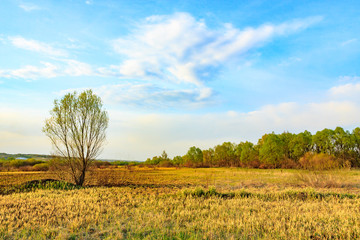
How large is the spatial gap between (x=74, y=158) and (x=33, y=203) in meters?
7.21

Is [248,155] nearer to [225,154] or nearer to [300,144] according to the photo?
[225,154]

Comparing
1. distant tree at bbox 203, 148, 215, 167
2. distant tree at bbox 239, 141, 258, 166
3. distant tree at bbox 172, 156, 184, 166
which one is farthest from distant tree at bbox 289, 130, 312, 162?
distant tree at bbox 172, 156, 184, 166

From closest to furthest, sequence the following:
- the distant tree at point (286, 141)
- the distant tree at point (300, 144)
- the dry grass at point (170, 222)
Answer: the dry grass at point (170, 222) → the distant tree at point (300, 144) → the distant tree at point (286, 141)

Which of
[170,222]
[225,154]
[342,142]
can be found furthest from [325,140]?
[170,222]

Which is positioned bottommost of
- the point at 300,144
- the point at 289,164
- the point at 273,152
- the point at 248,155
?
the point at 289,164

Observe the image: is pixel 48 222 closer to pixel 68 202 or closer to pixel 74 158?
pixel 68 202

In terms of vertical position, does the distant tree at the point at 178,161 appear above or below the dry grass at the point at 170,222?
A: below

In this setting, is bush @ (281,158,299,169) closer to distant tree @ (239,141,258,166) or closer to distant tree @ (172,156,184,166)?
distant tree @ (239,141,258,166)

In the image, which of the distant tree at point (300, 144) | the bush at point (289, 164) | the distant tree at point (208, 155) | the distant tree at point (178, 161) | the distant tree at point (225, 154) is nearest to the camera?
the bush at point (289, 164)

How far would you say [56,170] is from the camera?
17.3 metres

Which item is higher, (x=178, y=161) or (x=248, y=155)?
(x=248, y=155)

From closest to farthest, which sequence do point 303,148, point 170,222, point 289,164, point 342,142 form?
point 170,222 → point 289,164 → point 342,142 → point 303,148

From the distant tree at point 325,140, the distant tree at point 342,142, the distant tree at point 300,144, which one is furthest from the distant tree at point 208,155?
the distant tree at point 342,142

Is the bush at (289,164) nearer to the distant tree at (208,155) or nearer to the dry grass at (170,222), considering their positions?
the dry grass at (170,222)
